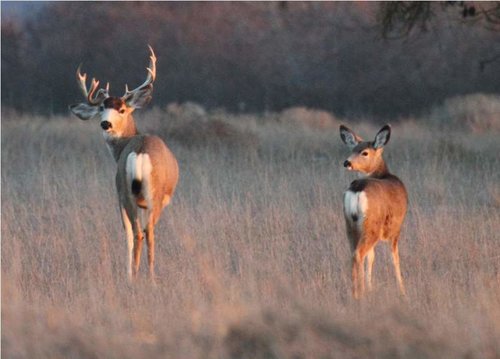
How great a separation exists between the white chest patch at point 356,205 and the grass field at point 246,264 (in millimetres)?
490

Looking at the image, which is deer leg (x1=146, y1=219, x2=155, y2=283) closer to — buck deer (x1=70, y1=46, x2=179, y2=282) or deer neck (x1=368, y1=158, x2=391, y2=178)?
buck deer (x1=70, y1=46, x2=179, y2=282)

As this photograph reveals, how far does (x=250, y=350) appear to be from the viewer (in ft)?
20.5

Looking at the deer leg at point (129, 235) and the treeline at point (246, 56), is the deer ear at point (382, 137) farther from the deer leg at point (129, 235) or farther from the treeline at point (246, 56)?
the treeline at point (246, 56)

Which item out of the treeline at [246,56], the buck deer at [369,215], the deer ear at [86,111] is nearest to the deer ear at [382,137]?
the buck deer at [369,215]

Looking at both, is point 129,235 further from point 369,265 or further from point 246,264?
point 369,265

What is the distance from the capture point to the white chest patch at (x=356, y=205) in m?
7.56

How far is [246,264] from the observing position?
861 centimetres

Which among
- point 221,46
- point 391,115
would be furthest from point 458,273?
point 221,46

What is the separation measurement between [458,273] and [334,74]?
Answer: 26.0 meters

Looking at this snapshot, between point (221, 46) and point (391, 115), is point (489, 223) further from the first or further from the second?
point (221, 46)

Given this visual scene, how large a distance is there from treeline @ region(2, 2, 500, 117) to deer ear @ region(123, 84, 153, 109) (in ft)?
65.7

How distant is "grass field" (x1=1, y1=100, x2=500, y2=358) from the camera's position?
6.31m

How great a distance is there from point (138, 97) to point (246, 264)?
162 cm

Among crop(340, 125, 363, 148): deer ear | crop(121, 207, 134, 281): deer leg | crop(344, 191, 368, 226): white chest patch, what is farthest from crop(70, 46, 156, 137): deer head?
crop(344, 191, 368, 226): white chest patch
